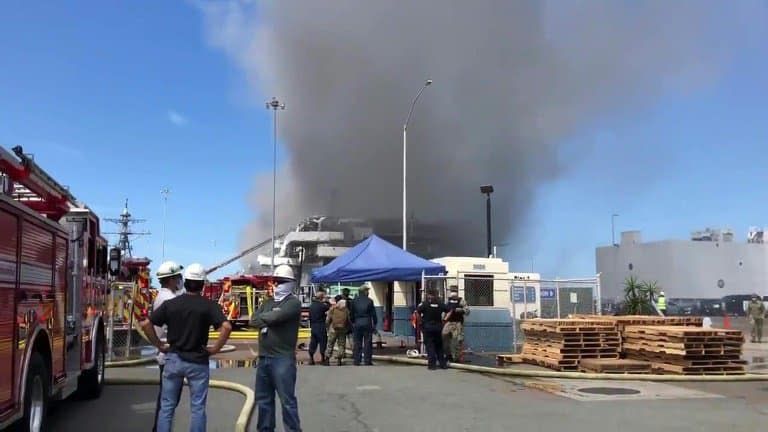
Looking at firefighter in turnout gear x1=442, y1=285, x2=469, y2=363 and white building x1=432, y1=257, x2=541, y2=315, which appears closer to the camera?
firefighter in turnout gear x1=442, y1=285, x2=469, y2=363

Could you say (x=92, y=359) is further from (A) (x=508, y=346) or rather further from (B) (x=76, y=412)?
(A) (x=508, y=346)

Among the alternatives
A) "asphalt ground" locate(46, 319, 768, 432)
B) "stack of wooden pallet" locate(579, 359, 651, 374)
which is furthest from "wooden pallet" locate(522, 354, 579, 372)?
"asphalt ground" locate(46, 319, 768, 432)

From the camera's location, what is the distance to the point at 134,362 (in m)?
14.9

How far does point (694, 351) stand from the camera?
12.9 m

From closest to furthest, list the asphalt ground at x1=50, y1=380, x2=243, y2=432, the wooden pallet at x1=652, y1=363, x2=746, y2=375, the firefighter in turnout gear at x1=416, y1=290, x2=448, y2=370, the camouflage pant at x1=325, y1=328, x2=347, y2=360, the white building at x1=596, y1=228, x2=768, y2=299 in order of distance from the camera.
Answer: the asphalt ground at x1=50, y1=380, x2=243, y2=432 < the wooden pallet at x1=652, y1=363, x2=746, y2=375 < the firefighter in turnout gear at x1=416, y1=290, x2=448, y2=370 < the camouflage pant at x1=325, y1=328, x2=347, y2=360 < the white building at x1=596, y1=228, x2=768, y2=299

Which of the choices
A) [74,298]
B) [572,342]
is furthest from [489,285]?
[74,298]

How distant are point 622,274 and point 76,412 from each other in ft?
291

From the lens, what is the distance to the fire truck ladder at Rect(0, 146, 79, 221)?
672 centimetres

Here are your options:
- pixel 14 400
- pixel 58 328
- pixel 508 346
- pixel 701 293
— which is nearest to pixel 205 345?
pixel 14 400

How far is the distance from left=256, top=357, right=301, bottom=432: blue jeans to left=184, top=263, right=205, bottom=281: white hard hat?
44.3 inches

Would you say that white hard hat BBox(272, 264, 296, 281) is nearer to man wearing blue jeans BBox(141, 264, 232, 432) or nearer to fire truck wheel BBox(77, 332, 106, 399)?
man wearing blue jeans BBox(141, 264, 232, 432)

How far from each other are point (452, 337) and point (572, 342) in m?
2.40

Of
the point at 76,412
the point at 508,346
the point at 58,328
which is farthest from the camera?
the point at 508,346

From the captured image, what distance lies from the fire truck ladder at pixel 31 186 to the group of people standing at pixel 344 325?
20.6 ft
